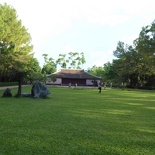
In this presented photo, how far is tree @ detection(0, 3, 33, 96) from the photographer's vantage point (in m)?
28.5

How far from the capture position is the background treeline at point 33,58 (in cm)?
2156

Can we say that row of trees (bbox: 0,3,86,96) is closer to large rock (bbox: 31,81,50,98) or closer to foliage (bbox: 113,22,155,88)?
large rock (bbox: 31,81,50,98)

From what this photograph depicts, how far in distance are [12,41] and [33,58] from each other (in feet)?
30.7

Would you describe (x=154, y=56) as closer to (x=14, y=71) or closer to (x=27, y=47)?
(x=27, y=47)

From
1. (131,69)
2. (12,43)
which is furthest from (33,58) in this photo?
(131,69)

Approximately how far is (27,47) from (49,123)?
98.0 feet

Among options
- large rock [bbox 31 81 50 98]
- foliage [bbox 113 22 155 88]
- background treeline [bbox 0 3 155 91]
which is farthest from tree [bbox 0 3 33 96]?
foliage [bbox 113 22 155 88]

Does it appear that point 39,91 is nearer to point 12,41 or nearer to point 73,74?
point 12,41

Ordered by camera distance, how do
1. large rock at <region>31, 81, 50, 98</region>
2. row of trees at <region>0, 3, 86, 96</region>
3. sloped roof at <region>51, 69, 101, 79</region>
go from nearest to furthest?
1. large rock at <region>31, 81, 50, 98</region>
2. row of trees at <region>0, 3, 86, 96</region>
3. sloped roof at <region>51, 69, 101, 79</region>

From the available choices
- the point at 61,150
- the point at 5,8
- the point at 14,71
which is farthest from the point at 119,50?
the point at 61,150

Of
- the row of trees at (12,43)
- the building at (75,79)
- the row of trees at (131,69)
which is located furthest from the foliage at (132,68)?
the row of trees at (12,43)

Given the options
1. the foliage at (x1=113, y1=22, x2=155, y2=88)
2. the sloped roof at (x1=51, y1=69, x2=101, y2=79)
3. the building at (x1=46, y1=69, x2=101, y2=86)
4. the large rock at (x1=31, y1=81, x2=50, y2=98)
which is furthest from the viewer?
the building at (x1=46, y1=69, x2=101, y2=86)

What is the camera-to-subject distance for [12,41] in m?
30.3

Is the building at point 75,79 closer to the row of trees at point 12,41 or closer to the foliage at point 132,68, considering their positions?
the foliage at point 132,68
